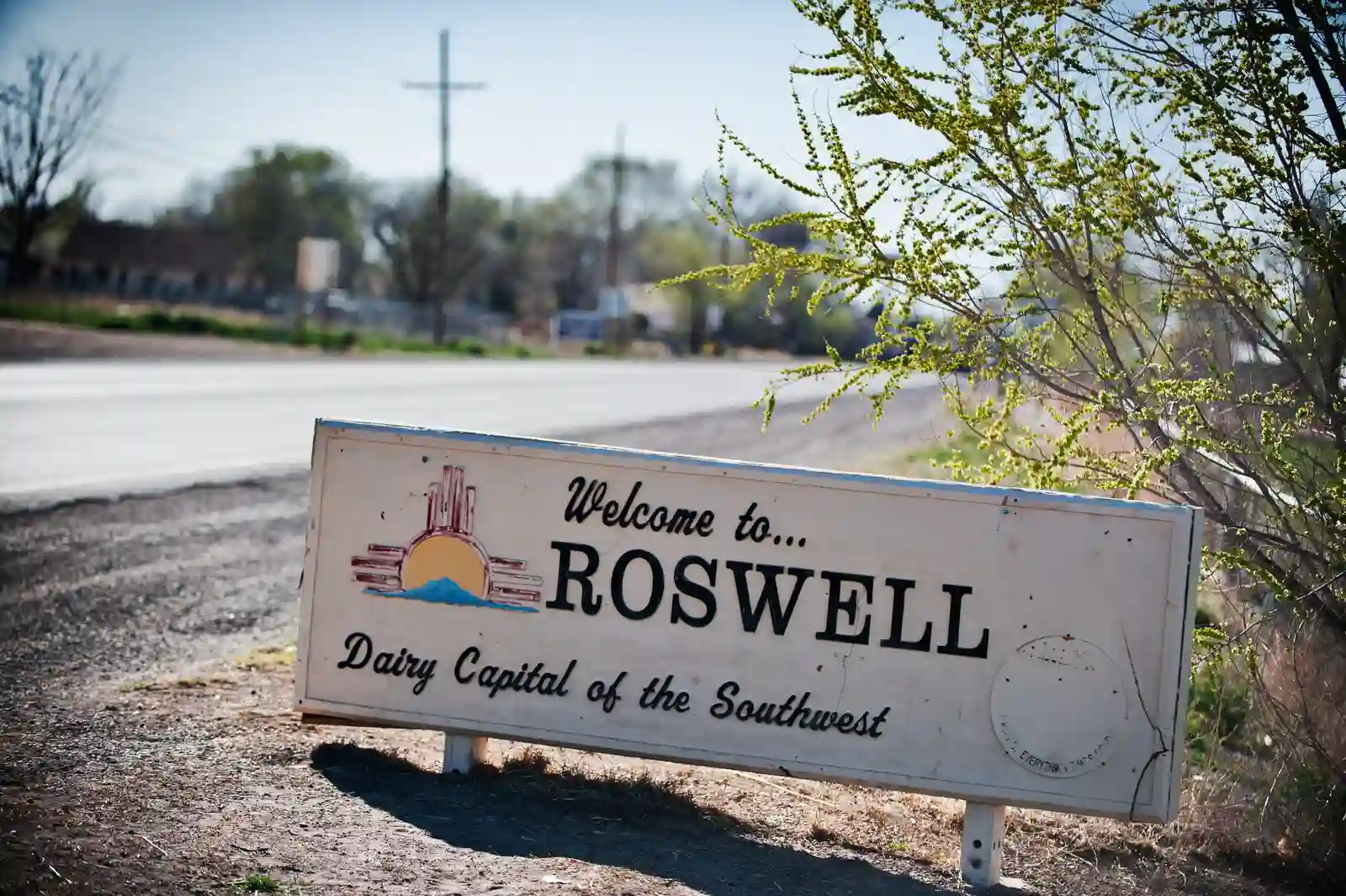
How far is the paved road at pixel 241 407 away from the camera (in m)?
13.4

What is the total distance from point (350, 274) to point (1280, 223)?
10327 centimetres

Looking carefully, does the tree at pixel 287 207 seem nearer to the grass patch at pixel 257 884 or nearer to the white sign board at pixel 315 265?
the white sign board at pixel 315 265

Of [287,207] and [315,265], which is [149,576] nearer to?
[315,265]

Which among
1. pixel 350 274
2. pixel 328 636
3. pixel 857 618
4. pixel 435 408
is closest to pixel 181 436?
pixel 435 408

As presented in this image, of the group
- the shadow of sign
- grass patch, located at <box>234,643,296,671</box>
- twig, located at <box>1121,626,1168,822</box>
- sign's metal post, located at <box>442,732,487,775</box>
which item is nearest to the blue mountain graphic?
sign's metal post, located at <box>442,732,487,775</box>

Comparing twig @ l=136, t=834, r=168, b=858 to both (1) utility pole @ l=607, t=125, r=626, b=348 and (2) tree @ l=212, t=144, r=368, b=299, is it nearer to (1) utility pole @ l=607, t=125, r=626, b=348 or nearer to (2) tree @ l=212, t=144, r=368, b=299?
(1) utility pole @ l=607, t=125, r=626, b=348

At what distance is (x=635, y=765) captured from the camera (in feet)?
19.2

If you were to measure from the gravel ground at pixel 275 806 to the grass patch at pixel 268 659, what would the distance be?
4 cm

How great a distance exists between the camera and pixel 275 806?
15.3ft

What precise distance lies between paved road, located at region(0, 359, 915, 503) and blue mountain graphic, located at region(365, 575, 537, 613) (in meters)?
1.95

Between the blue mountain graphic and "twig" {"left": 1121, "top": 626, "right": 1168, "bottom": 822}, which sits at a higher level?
the blue mountain graphic

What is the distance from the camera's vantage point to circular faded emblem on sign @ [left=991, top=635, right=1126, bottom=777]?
15.9 feet

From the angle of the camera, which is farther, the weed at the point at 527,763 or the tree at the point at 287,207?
the tree at the point at 287,207

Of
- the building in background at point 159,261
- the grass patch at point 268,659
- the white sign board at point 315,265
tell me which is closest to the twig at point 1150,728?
the grass patch at point 268,659
